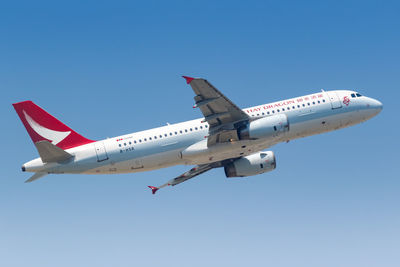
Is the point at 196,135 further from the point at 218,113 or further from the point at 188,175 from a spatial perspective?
the point at 188,175

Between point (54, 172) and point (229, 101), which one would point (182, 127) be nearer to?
point (229, 101)

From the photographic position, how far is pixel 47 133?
55281 mm

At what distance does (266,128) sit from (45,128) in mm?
20864

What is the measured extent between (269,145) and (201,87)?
33.0 feet

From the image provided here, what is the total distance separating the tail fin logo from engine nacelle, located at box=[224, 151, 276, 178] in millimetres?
17377

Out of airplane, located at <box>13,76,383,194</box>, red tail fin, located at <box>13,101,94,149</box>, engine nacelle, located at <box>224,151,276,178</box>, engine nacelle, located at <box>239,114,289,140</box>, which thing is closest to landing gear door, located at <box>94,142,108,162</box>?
airplane, located at <box>13,76,383,194</box>

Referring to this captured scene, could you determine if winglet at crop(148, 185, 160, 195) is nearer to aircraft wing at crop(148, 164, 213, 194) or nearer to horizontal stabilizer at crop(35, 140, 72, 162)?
aircraft wing at crop(148, 164, 213, 194)

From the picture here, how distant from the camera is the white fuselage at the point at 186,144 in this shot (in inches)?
2125

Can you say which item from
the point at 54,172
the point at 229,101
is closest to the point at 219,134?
the point at 229,101

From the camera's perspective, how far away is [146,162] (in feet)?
180

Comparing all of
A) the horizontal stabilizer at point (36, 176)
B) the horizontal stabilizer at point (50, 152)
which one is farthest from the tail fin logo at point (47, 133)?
the horizontal stabilizer at point (36, 176)

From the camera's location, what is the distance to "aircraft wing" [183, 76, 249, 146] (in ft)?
168

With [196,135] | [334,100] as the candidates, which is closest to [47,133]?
[196,135]

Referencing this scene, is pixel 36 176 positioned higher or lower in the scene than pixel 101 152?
lower
